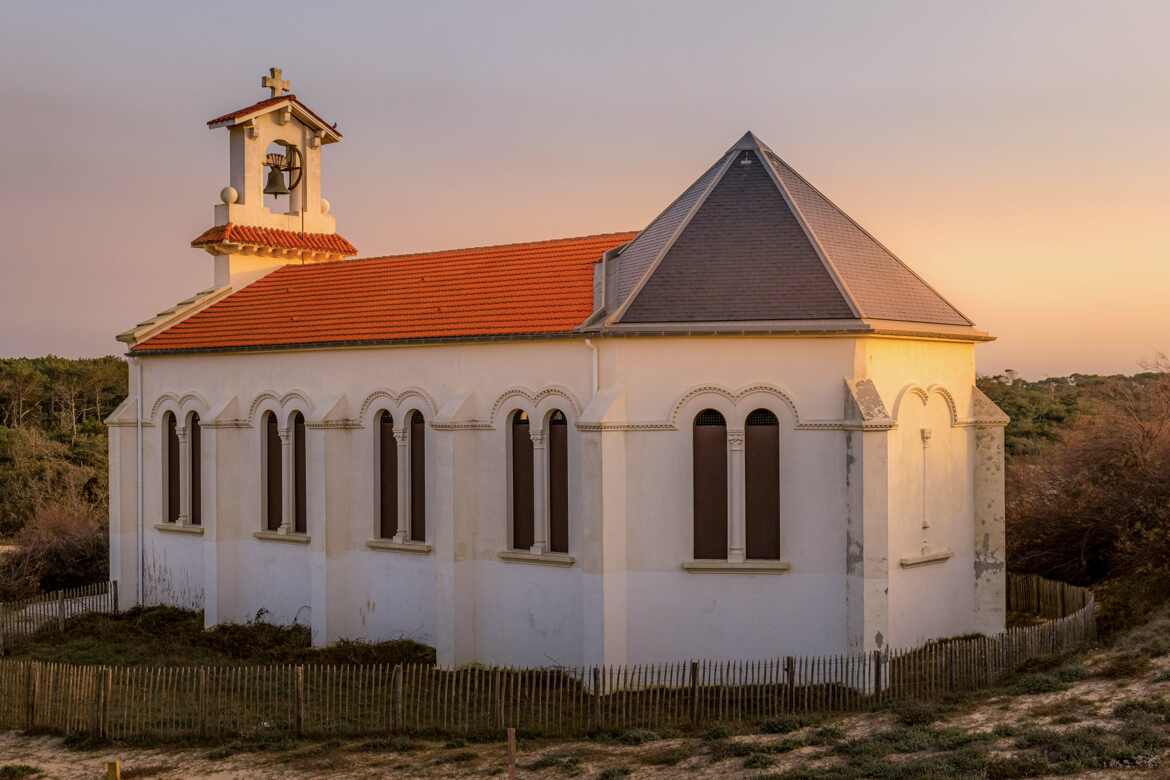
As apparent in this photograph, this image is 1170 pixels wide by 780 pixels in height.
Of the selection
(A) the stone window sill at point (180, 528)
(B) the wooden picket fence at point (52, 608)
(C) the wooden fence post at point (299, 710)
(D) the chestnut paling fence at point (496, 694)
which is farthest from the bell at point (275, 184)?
(C) the wooden fence post at point (299, 710)

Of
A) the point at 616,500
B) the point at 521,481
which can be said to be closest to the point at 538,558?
the point at 521,481

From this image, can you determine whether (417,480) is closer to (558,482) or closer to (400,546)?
(400,546)

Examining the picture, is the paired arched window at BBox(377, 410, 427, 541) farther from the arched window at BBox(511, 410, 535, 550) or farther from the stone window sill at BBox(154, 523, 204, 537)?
the stone window sill at BBox(154, 523, 204, 537)

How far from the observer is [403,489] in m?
26.2

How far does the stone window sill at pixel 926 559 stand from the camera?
2230cm

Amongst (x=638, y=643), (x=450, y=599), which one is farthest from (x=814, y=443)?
(x=450, y=599)

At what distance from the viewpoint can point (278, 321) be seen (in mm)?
29531

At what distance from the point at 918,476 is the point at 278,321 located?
16.6 metres

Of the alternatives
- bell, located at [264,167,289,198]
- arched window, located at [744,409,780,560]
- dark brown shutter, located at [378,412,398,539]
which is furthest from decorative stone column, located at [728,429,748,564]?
bell, located at [264,167,289,198]

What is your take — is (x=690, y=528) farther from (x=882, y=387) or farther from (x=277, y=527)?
(x=277, y=527)

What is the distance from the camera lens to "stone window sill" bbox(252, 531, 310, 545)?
28.0 metres

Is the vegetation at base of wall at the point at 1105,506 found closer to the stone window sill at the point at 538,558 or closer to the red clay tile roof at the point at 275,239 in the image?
the stone window sill at the point at 538,558

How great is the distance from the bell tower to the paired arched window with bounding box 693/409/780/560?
17.0m

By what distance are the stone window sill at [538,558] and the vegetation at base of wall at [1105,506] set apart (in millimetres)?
11344
